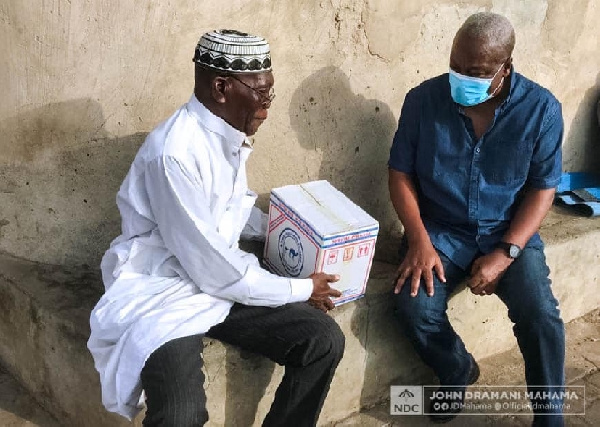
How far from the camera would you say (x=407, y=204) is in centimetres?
317

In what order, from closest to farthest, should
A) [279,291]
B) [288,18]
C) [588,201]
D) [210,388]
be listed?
[279,291] < [210,388] < [288,18] < [588,201]

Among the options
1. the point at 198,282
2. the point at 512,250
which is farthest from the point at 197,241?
the point at 512,250

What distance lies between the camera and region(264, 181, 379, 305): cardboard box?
8.88ft

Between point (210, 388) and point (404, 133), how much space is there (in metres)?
1.39

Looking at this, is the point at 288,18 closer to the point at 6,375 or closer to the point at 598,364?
the point at 6,375

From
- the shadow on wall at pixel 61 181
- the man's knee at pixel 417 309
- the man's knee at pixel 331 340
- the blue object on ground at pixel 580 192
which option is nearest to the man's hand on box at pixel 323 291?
the man's knee at pixel 331 340

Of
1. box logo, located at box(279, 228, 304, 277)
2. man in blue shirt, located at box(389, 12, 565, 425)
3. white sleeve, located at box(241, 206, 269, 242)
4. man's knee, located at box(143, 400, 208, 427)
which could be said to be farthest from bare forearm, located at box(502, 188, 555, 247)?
man's knee, located at box(143, 400, 208, 427)

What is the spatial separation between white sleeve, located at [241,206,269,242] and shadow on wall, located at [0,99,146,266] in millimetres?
579

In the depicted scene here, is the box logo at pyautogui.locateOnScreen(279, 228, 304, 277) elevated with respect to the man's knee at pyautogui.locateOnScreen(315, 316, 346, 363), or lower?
elevated

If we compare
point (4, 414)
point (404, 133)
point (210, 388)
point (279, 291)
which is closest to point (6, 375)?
point (4, 414)

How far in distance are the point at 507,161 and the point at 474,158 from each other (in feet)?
0.47

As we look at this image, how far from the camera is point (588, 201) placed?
4.21 metres

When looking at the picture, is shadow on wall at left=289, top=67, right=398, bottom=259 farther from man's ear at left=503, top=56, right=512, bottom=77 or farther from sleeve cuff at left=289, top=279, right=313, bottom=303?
sleeve cuff at left=289, top=279, right=313, bottom=303

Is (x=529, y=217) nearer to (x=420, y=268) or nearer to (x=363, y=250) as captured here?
(x=420, y=268)
